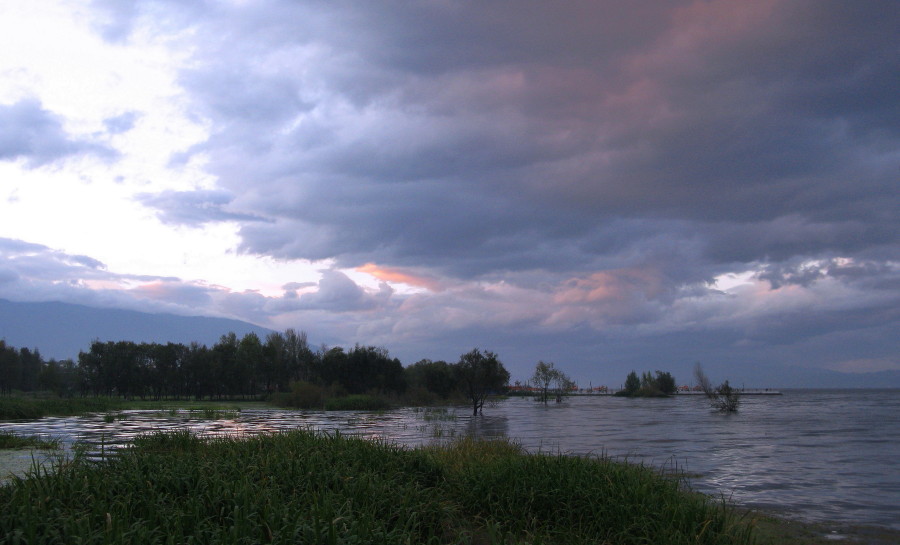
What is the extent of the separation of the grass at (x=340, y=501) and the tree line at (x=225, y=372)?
87633mm

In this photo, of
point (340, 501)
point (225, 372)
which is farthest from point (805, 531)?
point (225, 372)

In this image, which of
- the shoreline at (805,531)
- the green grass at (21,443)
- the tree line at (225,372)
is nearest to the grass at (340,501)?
the shoreline at (805,531)

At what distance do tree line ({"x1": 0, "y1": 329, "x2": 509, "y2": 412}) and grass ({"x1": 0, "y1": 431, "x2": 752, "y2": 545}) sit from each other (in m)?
87.6

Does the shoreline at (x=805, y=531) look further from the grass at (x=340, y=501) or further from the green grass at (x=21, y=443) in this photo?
the green grass at (x=21, y=443)

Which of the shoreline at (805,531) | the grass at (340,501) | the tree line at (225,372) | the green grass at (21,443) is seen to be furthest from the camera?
the tree line at (225,372)

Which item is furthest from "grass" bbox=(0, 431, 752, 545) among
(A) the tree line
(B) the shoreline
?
(A) the tree line

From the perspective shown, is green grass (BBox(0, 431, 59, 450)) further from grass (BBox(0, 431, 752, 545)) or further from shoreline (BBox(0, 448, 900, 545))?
grass (BBox(0, 431, 752, 545))

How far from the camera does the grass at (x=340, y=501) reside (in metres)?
7.39

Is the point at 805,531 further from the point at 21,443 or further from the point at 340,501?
the point at 21,443

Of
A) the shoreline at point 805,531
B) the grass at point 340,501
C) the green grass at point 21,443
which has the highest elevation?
the grass at point 340,501

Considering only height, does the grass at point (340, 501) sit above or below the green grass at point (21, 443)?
above

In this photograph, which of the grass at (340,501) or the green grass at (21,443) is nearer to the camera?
the grass at (340,501)

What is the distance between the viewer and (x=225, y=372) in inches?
4638

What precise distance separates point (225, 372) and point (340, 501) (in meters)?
117
